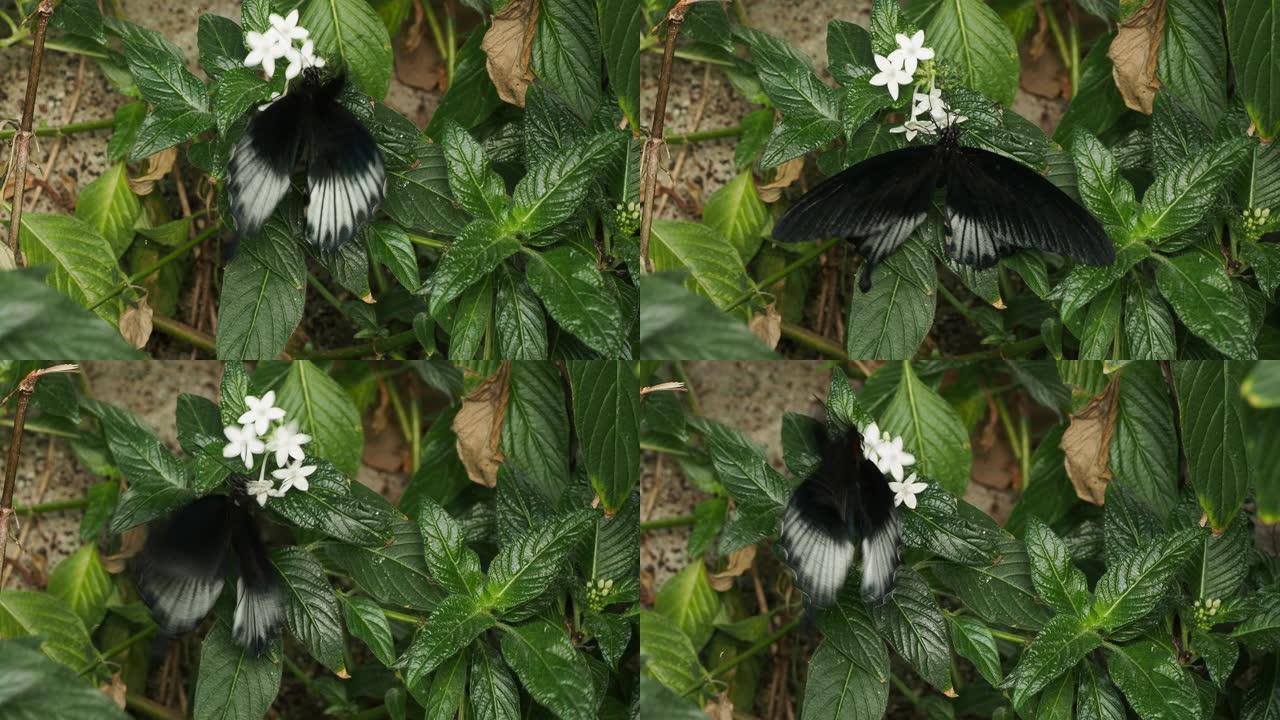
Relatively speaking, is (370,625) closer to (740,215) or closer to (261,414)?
(261,414)

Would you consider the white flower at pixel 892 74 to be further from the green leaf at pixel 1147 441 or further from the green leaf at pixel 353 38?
the green leaf at pixel 353 38

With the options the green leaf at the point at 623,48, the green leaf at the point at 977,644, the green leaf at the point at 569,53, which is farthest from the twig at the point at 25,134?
the green leaf at the point at 977,644

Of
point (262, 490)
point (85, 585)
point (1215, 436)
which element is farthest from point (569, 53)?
point (85, 585)

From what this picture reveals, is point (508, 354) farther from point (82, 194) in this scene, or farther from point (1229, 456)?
point (1229, 456)

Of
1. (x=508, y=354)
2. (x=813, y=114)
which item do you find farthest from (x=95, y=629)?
(x=813, y=114)

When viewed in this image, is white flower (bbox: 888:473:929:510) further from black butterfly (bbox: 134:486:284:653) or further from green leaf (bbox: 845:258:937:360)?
black butterfly (bbox: 134:486:284:653)
